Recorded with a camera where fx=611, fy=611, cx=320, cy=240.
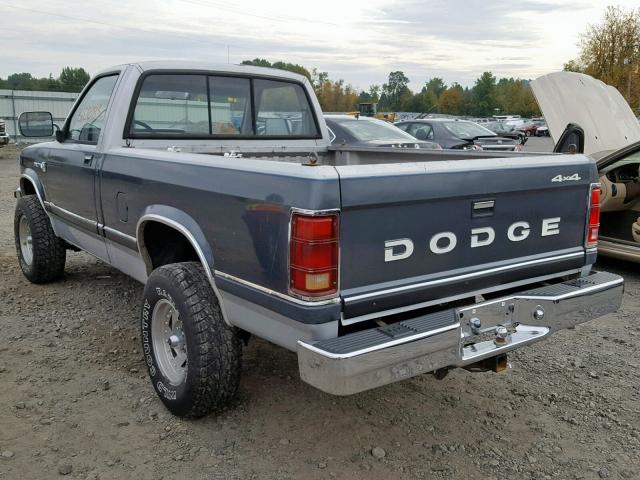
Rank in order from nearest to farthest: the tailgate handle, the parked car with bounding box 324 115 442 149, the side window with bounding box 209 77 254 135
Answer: the tailgate handle
the side window with bounding box 209 77 254 135
the parked car with bounding box 324 115 442 149

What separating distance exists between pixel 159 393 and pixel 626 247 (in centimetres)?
467

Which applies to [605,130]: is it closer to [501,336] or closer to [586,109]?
[586,109]

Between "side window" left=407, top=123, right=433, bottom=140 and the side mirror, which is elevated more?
the side mirror

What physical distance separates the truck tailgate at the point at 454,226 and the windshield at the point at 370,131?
21.3 ft

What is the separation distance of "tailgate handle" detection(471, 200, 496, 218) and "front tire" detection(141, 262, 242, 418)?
131cm

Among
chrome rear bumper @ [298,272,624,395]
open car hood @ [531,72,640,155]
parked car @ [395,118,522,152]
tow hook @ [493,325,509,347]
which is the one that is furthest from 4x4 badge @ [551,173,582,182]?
parked car @ [395,118,522,152]

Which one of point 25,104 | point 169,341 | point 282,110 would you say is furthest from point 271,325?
point 25,104

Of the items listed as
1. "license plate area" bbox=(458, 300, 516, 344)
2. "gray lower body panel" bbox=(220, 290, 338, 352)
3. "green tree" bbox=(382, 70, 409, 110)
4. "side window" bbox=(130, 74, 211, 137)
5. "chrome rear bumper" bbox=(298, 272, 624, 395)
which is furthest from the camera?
"green tree" bbox=(382, 70, 409, 110)

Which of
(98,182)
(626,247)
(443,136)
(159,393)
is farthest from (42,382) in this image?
(443,136)

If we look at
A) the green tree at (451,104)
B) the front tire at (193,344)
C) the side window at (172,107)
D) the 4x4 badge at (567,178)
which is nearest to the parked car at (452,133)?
the side window at (172,107)

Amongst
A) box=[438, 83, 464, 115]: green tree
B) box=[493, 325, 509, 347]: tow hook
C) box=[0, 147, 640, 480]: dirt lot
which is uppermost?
box=[438, 83, 464, 115]: green tree

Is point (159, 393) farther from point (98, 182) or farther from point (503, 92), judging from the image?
point (503, 92)

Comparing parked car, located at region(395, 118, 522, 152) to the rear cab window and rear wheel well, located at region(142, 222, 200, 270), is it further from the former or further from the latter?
rear wheel well, located at region(142, 222, 200, 270)

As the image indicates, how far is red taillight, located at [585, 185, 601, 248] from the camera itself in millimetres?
3311
